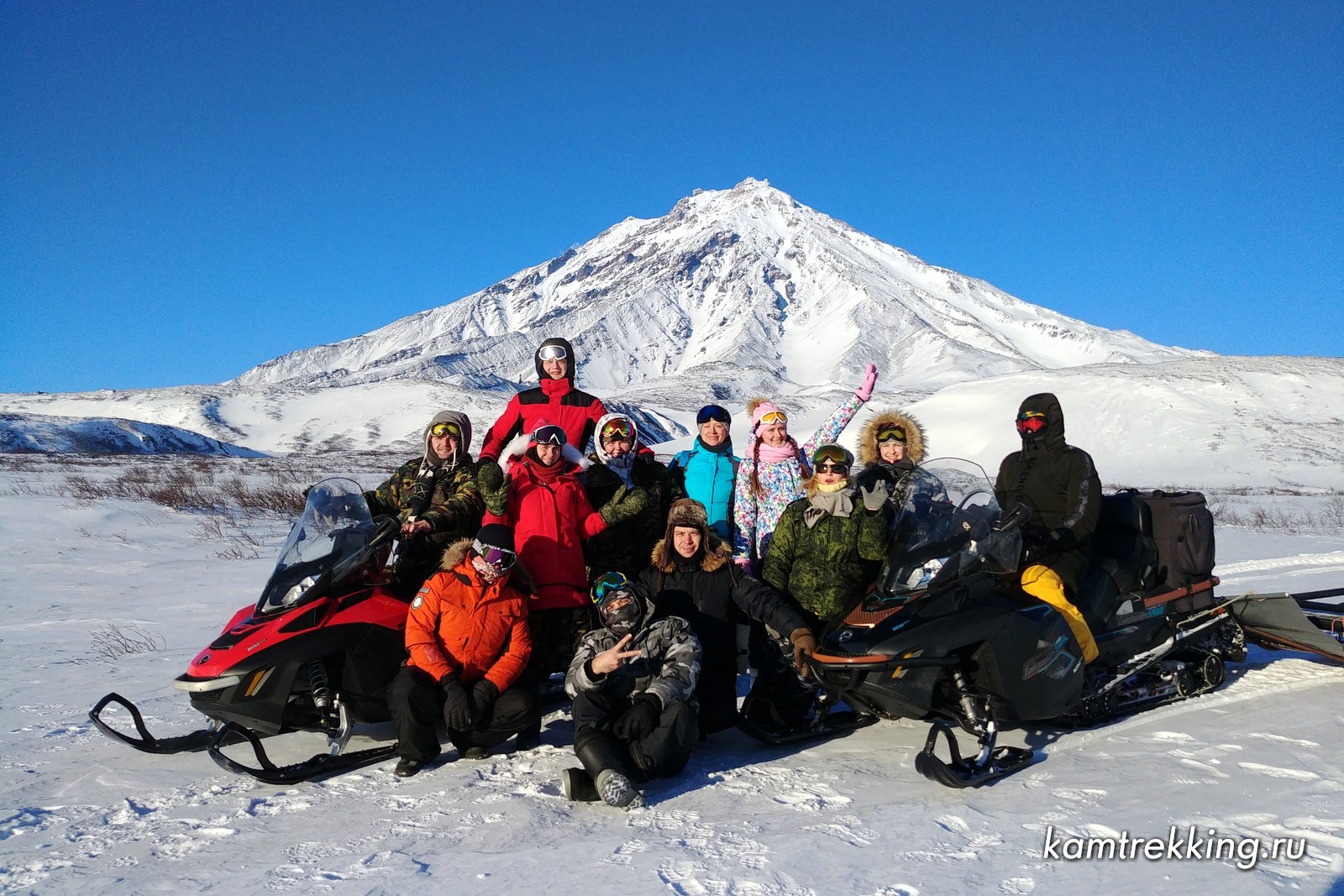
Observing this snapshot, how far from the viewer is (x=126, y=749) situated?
4.51 meters

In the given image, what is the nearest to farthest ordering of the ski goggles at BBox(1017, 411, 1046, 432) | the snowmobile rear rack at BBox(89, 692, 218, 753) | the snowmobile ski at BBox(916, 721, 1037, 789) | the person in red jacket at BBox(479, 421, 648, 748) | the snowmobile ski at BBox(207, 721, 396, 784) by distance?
the snowmobile ski at BBox(916, 721, 1037, 789) < the snowmobile ski at BBox(207, 721, 396, 784) < the snowmobile rear rack at BBox(89, 692, 218, 753) < the person in red jacket at BBox(479, 421, 648, 748) < the ski goggles at BBox(1017, 411, 1046, 432)

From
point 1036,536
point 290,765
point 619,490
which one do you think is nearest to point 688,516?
point 619,490

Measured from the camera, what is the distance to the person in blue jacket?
18.9 feet

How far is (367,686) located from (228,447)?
2655 inches

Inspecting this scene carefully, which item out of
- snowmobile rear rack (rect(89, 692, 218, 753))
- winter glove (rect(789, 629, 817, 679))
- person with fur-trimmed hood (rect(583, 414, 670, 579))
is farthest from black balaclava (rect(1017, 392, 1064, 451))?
snowmobile rear rack (rect(89, 692, 218, 753))

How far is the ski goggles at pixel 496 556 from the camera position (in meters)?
4.42

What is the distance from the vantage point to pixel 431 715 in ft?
14.1

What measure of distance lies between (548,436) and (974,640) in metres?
2.66

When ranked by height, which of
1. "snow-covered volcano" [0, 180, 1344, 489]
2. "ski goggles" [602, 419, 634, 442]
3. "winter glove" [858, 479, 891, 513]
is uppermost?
"snow-covered volcano" [0, 180, 1344, 489]

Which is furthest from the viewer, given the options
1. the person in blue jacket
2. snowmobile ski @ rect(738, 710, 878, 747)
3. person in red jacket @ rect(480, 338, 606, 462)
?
person in red jacket @ rect(480, 338, 606, 462)

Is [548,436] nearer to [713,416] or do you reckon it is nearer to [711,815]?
[713,416]

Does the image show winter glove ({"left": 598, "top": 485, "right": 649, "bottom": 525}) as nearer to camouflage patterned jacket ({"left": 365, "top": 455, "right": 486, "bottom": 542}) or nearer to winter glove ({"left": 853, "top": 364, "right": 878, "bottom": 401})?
camouflage patterned jacket ({"left": 365, "top": 455, "right": 486, "bottom": 542})

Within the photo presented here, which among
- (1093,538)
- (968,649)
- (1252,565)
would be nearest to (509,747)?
(968,649)

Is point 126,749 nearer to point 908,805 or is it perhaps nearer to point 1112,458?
point 908,805
